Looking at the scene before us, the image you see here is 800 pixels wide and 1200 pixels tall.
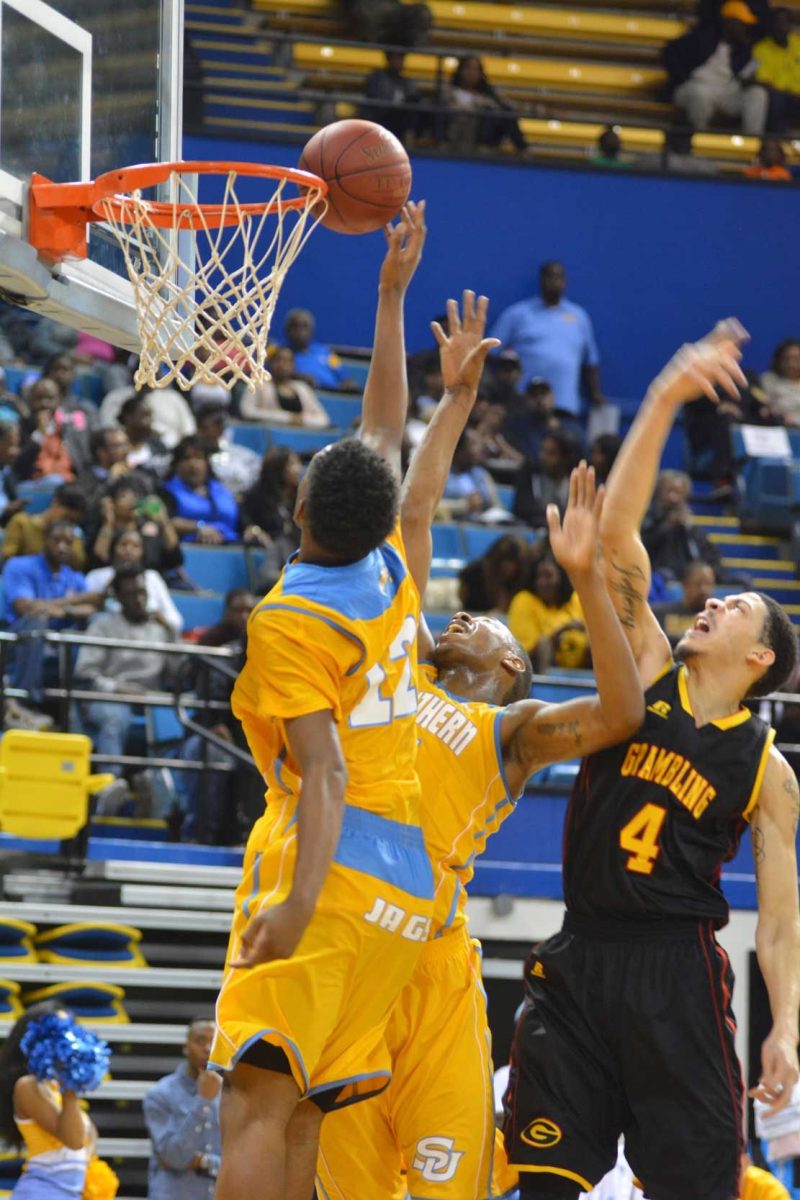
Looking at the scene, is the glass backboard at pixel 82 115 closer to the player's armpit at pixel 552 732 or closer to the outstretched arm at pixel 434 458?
the outstretched arm at pixel 434 458

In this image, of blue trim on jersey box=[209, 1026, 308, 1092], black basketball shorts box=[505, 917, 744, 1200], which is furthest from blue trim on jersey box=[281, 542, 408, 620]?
black basketball shorts box=[505, 917, 744, 1200]

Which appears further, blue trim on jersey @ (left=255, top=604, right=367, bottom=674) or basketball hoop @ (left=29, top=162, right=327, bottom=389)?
basketball hoop @ (left=29, top=162, right=327, bottom=389)

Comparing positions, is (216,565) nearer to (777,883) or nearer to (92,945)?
(92,945)

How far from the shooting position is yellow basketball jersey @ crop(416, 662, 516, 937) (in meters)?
4.67

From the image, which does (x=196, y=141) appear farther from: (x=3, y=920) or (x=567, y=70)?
(x=3, y=920)

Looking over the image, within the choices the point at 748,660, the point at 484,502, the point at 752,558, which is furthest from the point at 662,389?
the point at 752,558

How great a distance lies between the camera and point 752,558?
14820 mm

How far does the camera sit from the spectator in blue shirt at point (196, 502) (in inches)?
488

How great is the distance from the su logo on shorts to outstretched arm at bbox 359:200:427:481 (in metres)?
1.63

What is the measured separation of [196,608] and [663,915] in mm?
7273

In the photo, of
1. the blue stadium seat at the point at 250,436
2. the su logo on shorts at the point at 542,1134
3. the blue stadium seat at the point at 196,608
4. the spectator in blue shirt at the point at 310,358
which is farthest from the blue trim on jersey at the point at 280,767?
the spectator in blue shirt at the point at 310,358

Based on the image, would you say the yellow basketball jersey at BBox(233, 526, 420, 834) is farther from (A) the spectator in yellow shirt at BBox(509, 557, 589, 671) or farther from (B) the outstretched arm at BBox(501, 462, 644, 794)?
(A) the spectator in yellow shirt at BBox(509, 557, 589, 671)

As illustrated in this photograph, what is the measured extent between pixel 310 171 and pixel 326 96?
10504mm

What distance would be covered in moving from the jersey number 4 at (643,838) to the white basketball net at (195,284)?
1.54 m
